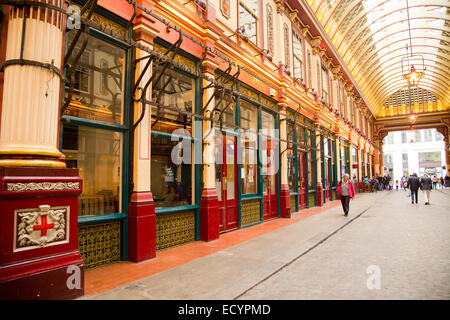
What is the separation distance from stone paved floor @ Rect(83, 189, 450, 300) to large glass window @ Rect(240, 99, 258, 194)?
2199 mm

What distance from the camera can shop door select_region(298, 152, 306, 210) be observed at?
13.4 metres

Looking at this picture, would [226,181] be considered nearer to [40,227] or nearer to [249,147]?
[249,147]

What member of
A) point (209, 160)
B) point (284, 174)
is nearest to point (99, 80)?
point (209, 160)

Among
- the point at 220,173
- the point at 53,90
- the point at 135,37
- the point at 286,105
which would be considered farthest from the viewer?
the point at 286,105

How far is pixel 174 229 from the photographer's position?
6203mm

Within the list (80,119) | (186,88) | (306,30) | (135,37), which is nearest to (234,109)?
(186,88)

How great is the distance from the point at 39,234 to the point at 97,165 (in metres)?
2.13

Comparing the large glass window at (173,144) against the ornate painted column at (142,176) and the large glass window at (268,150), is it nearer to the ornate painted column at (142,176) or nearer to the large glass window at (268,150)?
the ornate painted column at (142,176)

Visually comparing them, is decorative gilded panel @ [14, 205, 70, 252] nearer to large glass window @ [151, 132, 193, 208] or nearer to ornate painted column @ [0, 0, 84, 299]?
ornate painted column @ [0, 0, 84, 299]

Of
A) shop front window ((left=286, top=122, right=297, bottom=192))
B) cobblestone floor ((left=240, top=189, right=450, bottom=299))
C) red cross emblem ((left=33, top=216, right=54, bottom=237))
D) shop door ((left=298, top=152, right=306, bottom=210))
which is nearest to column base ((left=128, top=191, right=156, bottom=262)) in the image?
red cross emblem ((left=33, top=216, right=54, bottom=237))

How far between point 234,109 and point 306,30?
814cm

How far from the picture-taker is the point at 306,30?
13977 mm

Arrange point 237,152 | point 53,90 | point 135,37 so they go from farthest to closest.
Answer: point 237,152
point 135,37
point 53,90

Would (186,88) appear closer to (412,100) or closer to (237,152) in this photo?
(237,152)
